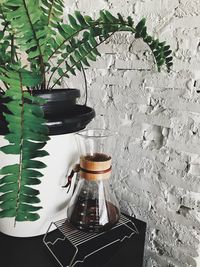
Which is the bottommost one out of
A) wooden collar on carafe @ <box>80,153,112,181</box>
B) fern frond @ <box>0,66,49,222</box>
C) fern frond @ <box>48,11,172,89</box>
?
wooden collar on carafe @ <box>80,153,112,181</box>

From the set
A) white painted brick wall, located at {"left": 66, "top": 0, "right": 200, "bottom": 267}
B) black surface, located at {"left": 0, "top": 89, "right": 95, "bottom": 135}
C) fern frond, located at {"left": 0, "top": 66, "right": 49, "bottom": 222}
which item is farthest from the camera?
white painted brick wall, located at {"left": 66, "top": 0, "right": 200, "bottom": 267}

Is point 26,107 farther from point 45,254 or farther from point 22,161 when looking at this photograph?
point 45,254

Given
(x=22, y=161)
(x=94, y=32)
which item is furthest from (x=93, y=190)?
(x=94, y=32)

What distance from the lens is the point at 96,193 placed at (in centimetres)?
Result: 78

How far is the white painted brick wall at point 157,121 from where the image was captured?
2.58ft

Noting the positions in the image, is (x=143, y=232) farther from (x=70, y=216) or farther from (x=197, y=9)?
(x=197, y=9)

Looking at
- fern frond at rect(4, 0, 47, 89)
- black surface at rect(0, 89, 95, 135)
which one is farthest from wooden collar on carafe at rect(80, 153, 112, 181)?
fern frond at rect(4, 0, 47, 89)

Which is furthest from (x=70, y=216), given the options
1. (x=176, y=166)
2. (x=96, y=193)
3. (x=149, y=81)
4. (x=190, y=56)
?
(x=190, y=56)

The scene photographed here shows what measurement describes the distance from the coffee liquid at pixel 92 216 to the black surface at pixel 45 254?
0.22 feet

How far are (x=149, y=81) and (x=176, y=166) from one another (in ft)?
0.97

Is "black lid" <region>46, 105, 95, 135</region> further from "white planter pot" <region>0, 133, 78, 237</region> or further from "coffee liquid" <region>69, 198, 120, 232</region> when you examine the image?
"coffee liquid" <region>69, 198, 120, 232</region>

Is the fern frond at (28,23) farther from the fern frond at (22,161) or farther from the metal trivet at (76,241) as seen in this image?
the metal trivet at (76,241)

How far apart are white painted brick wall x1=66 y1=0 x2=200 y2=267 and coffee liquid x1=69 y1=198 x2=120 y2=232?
0.20 metres

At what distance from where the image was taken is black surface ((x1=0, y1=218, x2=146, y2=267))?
26.9 inches
